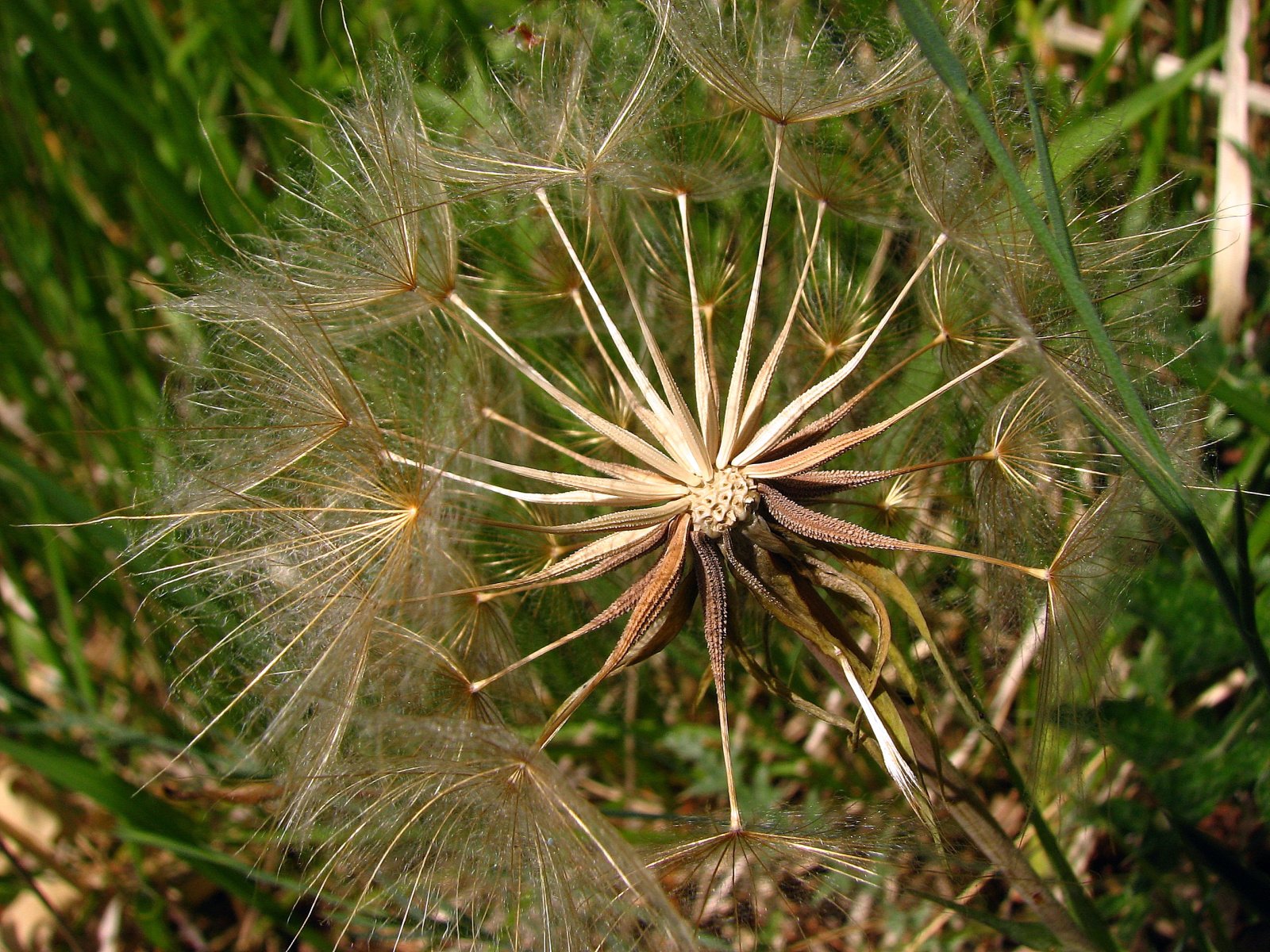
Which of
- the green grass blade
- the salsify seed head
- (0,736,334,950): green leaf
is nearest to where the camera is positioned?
the green grass blade

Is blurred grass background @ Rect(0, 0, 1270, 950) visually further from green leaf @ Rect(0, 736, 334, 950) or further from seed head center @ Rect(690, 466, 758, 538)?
seed head center @ Rect(690, 466, 758, 538)

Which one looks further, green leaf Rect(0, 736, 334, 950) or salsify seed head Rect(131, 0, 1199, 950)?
green leaf Rect(0, 736, 334, 950)

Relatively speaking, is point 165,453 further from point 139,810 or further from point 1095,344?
point 1095,344

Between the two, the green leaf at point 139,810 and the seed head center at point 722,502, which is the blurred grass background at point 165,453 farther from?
the seed head center at point 722,502

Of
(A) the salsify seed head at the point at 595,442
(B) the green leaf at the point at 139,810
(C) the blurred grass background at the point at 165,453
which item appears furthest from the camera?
(B) the green leaf at the point at 139,810

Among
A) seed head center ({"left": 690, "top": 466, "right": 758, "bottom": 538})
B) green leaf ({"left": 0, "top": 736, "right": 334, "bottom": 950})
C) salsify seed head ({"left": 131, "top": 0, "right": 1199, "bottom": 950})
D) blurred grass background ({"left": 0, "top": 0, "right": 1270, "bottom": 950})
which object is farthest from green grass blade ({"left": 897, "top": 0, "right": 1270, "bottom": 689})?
green leaf ({"left": 0, "top": 736, "right": 334, "bottom": 950})

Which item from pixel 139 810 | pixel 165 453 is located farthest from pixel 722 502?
pixel 139 810

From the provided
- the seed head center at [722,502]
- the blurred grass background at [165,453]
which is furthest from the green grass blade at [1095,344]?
the seed head center at [722,502]
